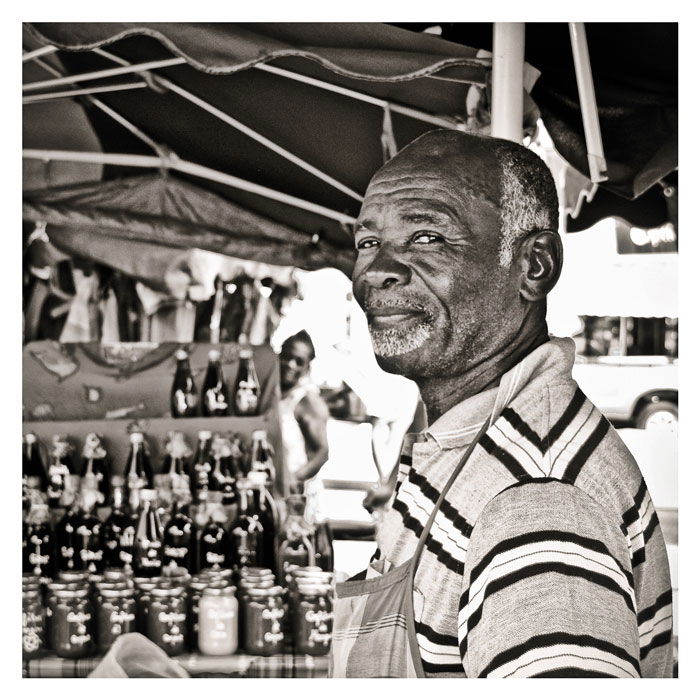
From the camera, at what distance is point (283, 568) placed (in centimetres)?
287

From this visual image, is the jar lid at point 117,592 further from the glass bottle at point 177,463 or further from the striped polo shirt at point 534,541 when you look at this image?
the striped polo shirt at point 534,541

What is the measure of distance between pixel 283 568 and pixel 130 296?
923 mm

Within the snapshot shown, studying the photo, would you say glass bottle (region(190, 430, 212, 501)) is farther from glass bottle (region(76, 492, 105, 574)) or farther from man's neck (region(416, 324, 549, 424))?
man's neck (region(416, 324, 549, 424))

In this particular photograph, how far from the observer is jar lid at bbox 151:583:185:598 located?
9.10 feet

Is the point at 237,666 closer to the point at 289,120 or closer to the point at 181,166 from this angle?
the point at 181,166

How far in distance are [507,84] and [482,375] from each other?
2.64ft

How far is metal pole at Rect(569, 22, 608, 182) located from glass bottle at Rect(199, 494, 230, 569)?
1.46 metres

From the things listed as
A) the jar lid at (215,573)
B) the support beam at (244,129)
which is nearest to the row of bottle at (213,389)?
the jar lid at (215,573)

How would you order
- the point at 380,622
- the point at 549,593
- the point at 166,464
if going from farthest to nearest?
the point at 166,464
the point at 380,622
the point at 549,593

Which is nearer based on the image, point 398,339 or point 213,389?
point 398,339

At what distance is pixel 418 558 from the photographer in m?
2.47

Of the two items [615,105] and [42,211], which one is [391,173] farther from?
[42,211]

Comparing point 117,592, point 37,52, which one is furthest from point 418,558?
point 37,52
